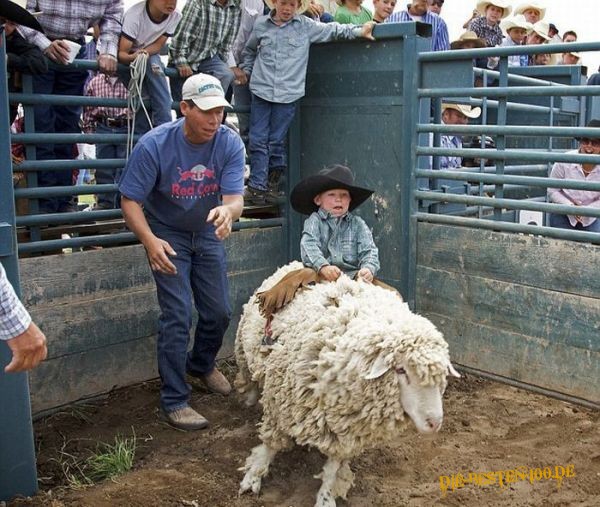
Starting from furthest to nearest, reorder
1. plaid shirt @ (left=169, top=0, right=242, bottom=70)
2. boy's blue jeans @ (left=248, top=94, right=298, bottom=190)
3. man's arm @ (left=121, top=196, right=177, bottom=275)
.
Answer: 1. boy's blue jeans @ (left=248, top=94, right=298, bottom=190)
2. plaid shirt @ (left=169, top=0, right=242, bottom=70)
3. man's arm @ (left=121, top=196, right=177, bottom=275)

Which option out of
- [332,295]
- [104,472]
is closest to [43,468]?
[104,472]

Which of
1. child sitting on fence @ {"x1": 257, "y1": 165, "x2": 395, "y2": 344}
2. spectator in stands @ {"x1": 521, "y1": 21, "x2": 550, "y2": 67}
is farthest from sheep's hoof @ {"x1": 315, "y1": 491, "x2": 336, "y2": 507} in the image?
spectator in stands @ {"x1": 521, "y1": 21, "x2": 550, "y2": 67}

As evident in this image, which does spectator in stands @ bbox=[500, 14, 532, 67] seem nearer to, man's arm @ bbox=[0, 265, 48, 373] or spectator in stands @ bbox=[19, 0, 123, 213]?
spectator in stands @ bbox=[19, 0, 123, 213]

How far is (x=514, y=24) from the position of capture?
30.3 ft

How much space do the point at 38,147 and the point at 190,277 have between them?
1468 mm

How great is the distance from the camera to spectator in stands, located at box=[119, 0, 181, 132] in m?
5.28

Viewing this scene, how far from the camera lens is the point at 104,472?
13.7ft

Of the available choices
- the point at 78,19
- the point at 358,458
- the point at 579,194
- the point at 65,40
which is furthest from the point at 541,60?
the point at 358,458

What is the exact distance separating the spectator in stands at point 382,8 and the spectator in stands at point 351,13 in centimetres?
10

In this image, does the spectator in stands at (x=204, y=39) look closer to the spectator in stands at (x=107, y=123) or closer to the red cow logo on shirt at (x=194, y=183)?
the spectator in stands at (x=107, y=123)

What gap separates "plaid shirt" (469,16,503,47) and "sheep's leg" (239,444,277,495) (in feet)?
21.1

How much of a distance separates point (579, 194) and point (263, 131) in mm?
2635

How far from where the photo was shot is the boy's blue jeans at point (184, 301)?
4.70 metres

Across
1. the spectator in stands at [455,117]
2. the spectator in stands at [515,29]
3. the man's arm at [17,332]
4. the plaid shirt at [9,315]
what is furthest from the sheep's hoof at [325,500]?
the spectator in stands at [515,29]
